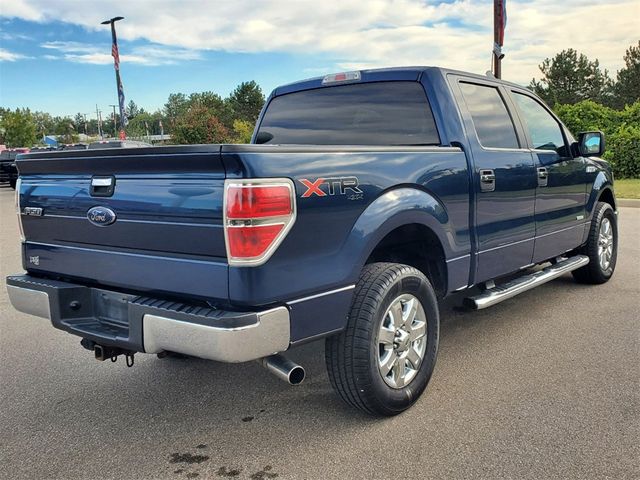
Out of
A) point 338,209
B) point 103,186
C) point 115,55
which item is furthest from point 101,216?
point 115,55

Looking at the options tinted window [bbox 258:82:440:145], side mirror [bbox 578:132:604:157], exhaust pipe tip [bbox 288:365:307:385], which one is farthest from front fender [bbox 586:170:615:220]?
exhaust pipe tip [bbox 288:365:307:385]

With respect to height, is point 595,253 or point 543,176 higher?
point 543,176

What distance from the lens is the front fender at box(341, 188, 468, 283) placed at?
2.94 m

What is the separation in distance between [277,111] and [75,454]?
297cm

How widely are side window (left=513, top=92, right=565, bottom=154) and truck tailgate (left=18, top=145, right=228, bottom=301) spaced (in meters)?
3.20

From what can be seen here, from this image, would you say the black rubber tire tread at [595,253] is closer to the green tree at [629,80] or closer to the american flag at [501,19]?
the american flag at [501,19]

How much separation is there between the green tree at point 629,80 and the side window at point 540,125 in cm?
4964

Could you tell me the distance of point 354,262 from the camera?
293 centimetres

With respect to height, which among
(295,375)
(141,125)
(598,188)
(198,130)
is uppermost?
(141,125)

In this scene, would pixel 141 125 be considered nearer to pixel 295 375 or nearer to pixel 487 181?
pixel 487 181

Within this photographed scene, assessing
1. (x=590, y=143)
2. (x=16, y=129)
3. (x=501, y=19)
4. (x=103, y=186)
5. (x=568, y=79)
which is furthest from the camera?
(x=16, y=129)

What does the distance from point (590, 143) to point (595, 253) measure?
1.16m

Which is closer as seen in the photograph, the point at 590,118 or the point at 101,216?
the point at 101,216

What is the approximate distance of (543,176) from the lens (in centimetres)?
467
